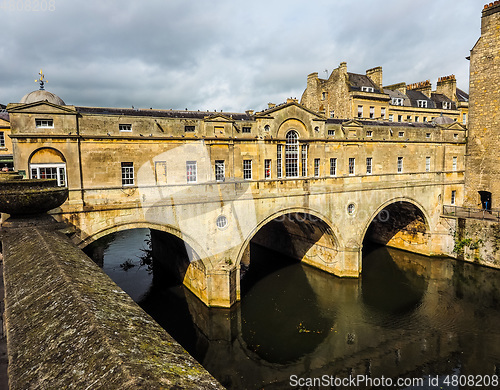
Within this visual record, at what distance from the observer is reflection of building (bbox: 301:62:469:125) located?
38.8m

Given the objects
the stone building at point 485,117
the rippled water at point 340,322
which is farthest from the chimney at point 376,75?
the rippled water at point 340,322

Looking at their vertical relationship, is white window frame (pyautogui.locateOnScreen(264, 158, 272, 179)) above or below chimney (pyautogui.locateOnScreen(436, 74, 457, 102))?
below

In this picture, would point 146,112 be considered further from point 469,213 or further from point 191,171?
point 469,213

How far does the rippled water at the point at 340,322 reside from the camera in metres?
16.2

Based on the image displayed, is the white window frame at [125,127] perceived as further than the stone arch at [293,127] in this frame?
No

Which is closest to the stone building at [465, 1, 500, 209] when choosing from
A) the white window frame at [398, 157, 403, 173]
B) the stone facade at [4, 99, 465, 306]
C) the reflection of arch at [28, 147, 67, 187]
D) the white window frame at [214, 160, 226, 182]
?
the stone facade at [4, 99, 465, 306]

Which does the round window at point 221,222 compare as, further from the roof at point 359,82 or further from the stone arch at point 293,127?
the roof at point 359,82

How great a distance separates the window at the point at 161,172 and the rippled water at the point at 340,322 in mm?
8542

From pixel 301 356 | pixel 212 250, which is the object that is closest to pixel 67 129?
pixel 212 250

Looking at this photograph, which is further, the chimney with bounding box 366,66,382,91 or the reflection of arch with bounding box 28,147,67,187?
the chimney with bounding box 366,66,382,91

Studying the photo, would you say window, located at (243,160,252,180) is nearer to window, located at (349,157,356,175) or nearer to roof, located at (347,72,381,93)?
window, located at (349,157,356,175)

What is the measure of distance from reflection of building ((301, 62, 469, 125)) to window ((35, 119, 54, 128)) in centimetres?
2694

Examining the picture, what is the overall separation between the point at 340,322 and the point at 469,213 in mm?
17914

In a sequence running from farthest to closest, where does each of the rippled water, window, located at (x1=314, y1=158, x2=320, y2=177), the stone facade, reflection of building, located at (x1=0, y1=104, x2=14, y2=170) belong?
reflection of building, located at (x1=0, y1=104, x2=14, y2=170), window, located at (x1=314, y1=158, x2=320, y2=177), the stone facade, the rippled water
